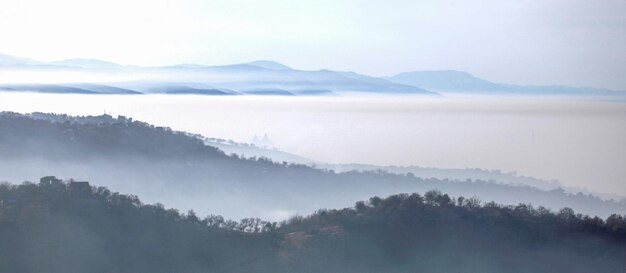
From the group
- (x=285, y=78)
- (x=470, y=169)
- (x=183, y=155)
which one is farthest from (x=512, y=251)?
(x=183, y=155)

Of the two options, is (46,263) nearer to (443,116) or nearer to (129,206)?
(129,206)

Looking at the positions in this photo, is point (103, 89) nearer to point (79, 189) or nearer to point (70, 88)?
point (70, 88)

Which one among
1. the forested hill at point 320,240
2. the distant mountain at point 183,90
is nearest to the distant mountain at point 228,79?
the distant mountain at point 183,90

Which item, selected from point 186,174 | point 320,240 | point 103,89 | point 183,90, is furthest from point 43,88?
point 320,240

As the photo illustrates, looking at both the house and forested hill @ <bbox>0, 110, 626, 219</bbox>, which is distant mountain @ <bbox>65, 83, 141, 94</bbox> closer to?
forested hill @ <bbox>0, 110, 626, 219</bbox>

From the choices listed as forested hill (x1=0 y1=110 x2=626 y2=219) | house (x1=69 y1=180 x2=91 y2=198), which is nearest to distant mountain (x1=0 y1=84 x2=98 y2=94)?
forested hill (x1=0 y1=110 x2=626 y2=219)

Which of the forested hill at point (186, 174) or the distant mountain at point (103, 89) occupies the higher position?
the distant mountain at point (103, 89)

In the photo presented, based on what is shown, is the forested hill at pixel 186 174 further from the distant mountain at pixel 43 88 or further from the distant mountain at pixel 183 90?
the distant mountain at pixel 183 90
